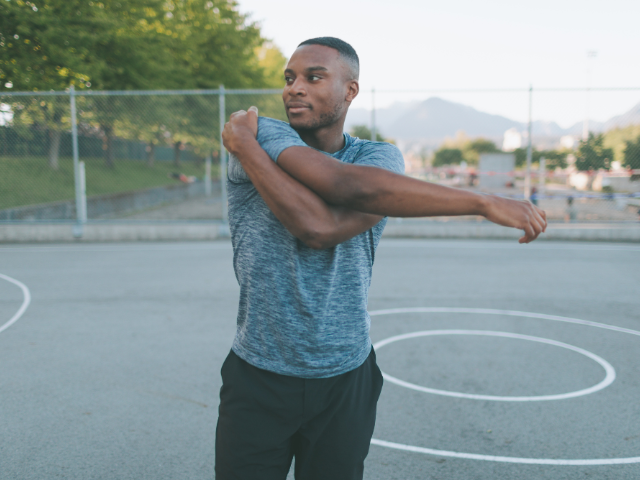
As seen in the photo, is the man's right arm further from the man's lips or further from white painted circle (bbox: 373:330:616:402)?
white painted circle (bbox: 373:330:616:402)

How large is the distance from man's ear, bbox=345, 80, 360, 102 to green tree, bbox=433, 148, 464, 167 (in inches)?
664

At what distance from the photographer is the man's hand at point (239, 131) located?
1.59 meters

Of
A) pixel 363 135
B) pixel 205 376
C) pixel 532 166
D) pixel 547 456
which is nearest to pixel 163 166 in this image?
pixel 363 135

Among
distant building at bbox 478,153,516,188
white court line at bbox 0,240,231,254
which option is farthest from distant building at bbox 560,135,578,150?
white court line at bbox 0,240,231,254

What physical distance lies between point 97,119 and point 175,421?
12.5 m

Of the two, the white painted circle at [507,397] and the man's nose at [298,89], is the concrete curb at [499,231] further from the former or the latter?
the man's nose at [298,89]

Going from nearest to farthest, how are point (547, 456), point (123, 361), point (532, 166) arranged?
point (547, 456) < point (123, 361) < point (532, 166)

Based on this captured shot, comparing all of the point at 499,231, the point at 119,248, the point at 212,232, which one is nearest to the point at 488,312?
the point at 499,231

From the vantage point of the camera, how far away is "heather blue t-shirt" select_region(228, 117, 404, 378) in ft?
5.32

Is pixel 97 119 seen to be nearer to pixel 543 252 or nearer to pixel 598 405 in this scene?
pixel 543 252

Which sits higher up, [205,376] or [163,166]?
[163,166]

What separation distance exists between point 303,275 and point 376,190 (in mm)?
356

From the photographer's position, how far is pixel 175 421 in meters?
3.73

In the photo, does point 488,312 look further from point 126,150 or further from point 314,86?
point 126,150
